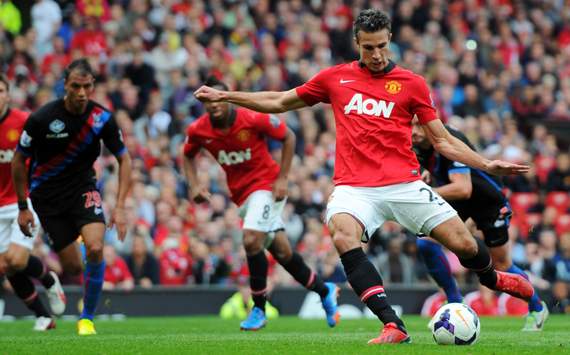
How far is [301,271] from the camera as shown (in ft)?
41.9

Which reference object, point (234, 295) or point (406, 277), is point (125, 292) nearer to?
point (234, 295)

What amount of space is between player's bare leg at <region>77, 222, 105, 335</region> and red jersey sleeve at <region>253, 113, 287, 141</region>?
219 cm

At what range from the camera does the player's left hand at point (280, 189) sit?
12406mm

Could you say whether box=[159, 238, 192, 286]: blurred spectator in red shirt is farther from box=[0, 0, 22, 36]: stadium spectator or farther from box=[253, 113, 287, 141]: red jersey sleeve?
box=[253, 113, 287, 141]: red jersey sleeve

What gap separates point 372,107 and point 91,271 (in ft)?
12.5

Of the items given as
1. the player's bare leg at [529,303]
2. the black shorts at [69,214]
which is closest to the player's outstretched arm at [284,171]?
the black shorts at [69,214]

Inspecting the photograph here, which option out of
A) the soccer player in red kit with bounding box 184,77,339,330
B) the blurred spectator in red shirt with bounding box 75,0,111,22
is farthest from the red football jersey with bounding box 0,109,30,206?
the blurred spectator in red shirt with bounding box 75,0,111,22

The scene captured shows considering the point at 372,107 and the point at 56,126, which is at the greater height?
the point at 372,107

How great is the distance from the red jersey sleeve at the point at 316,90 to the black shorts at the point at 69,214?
3165 millimetres

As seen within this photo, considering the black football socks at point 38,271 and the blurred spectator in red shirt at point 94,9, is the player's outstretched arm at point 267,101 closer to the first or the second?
the black football socks at point 38,271

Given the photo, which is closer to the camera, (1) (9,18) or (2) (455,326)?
(2) (455,326)

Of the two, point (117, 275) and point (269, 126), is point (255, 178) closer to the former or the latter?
point (269, 126)

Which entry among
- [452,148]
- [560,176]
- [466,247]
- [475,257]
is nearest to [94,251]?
[475,257]

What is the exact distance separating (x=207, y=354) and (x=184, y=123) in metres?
12.2
